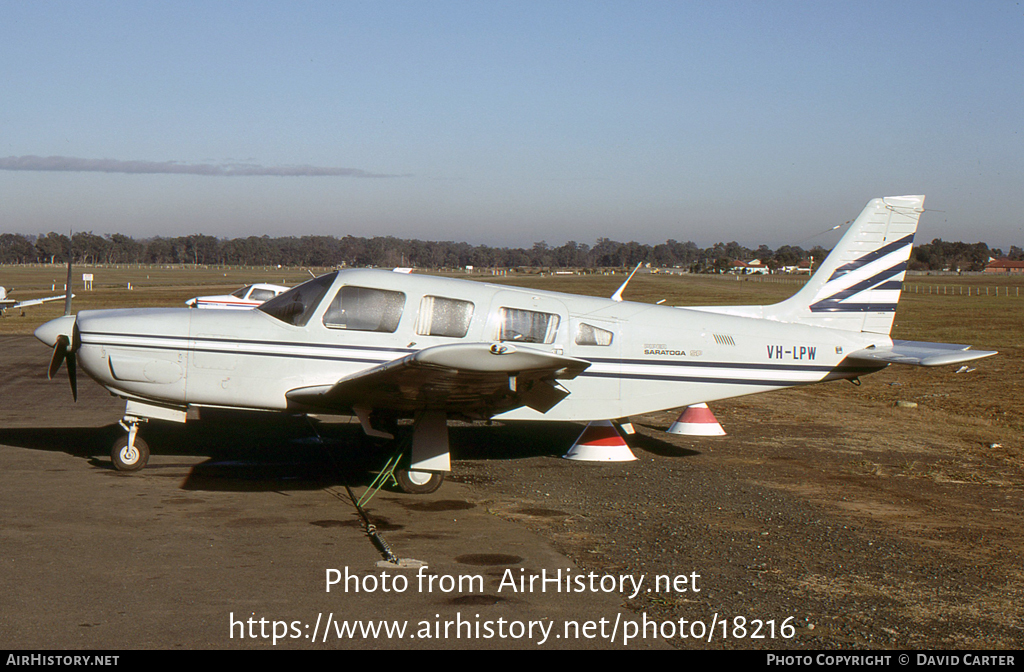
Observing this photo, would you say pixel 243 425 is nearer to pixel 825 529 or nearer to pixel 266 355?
pixel 266 355

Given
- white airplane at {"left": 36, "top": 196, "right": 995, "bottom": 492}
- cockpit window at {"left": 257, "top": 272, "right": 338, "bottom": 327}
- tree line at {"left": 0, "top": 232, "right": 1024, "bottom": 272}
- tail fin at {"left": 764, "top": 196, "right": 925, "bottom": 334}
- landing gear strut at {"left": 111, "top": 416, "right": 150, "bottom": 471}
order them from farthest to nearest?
tree line at {"left": 0, "top": 232, "right": 1024, "bottom": 272}
tail fin at {"left": 764, "top": 196, "right": 925, "bottom": 334}
landing gear strut at {"left": 111, "top": 416, "right": 150, "bottom": 471}
cockpit window at {"left": 257, "top": 272, "right": 338, "bottom": 327}
white airplane at {"left": 36, "top": 196, "right": 995, "bottom": 492}

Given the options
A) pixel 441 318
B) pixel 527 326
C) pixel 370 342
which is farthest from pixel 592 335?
pixel 370 342

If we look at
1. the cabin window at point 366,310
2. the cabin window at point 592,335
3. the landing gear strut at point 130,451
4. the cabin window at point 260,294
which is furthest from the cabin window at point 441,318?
the cabin window at point 260,294

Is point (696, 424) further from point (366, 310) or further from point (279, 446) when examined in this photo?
point (279, 446)

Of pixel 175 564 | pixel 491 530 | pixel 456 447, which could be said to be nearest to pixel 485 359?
pixel 491 530

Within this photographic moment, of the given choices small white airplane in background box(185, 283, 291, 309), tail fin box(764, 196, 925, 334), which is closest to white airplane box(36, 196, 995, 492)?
tail fin box(764, 196, 925, 334)

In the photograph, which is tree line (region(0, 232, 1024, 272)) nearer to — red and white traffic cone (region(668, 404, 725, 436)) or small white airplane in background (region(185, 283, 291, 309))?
small white airplane in background (region(185, 283, 291, 309))

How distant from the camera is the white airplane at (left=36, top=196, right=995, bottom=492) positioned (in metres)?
8.98

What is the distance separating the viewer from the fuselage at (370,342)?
9000 millimetres

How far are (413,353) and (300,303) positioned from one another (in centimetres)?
146

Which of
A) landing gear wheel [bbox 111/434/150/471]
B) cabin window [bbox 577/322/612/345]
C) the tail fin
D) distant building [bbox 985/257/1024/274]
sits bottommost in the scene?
landing gear wheel [bbox 111/434/150/471]

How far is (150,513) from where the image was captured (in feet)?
25.4

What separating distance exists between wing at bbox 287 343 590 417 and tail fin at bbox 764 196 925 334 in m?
3.74

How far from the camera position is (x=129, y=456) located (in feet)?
31.0
